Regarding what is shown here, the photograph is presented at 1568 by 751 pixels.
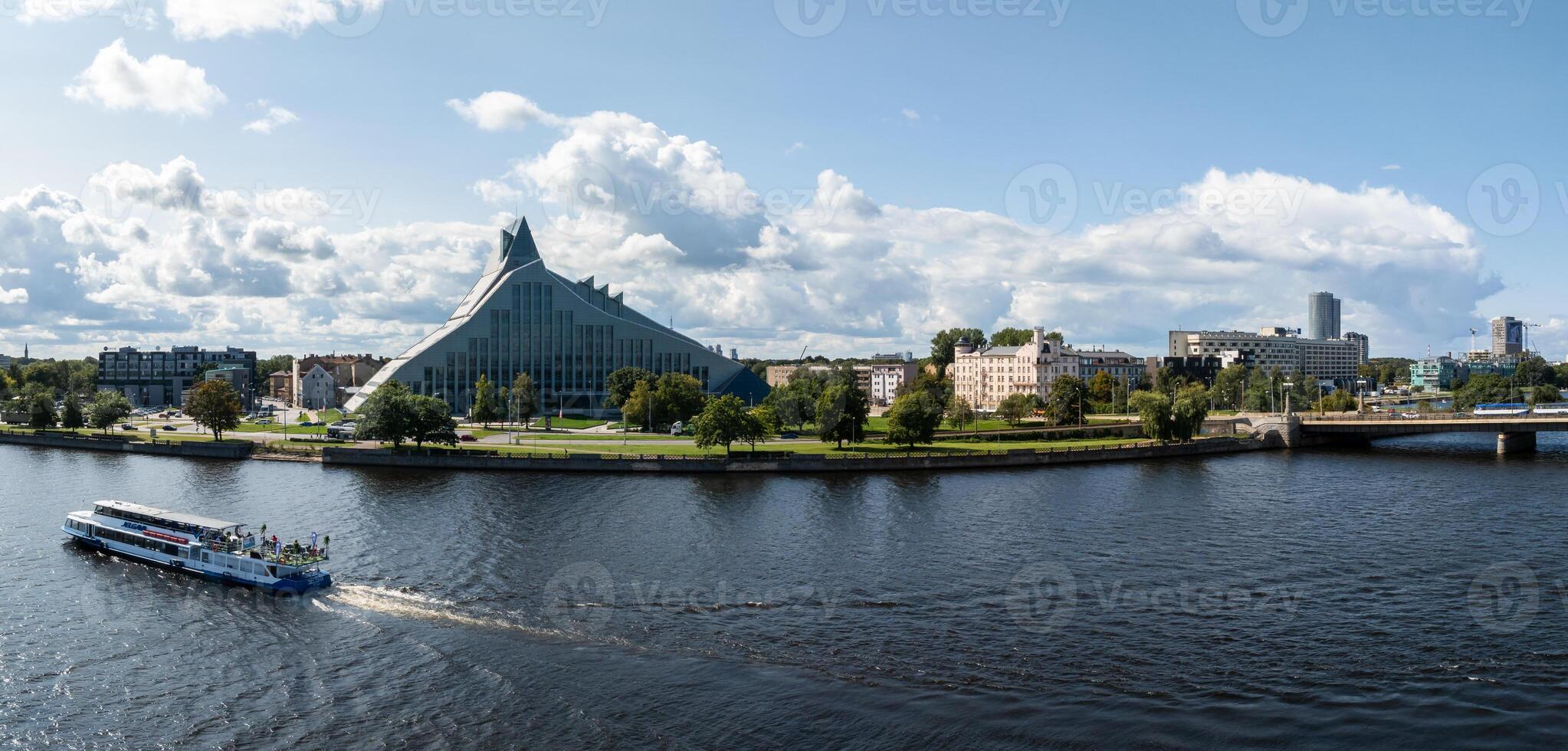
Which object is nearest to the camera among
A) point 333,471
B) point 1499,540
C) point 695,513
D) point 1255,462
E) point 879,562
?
point 879,562

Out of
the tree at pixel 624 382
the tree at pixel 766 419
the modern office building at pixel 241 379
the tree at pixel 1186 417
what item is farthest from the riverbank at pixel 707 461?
the modern office building at pixel 241 379

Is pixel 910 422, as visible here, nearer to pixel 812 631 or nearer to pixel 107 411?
pixel 812 631

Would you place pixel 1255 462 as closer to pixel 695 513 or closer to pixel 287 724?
pixel 695 513

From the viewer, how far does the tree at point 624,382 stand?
11016 centimetres

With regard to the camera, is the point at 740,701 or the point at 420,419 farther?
the point at 420,419

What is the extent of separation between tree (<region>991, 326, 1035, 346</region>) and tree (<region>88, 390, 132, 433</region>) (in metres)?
145

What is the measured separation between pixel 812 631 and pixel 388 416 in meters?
60.1

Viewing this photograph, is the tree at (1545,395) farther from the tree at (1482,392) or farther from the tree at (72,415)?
the tree at (72,415)

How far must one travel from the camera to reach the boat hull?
37.6 metres

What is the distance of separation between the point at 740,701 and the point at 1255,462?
74.9m

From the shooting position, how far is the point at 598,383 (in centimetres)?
12456

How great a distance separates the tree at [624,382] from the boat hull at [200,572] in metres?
64.0

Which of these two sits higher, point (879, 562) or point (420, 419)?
point (420, 419)

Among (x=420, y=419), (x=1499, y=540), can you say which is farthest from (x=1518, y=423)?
(x=420, y=419)
